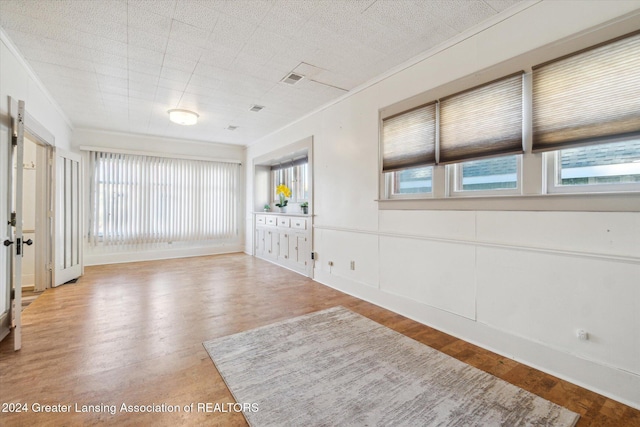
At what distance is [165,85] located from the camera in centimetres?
372

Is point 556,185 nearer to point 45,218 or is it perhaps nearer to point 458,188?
point 458,188

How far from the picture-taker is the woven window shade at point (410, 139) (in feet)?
9.73

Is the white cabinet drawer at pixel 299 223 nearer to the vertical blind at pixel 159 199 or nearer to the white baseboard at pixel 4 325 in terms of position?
the vertical blind at pixel 159 199

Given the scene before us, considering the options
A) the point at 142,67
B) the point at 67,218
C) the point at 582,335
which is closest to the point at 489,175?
the point at 582,335

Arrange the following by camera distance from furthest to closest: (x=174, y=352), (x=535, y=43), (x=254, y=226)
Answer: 1. (x=254, y=226)
2. (x=174, y=352)
3. (x=535, y=43)

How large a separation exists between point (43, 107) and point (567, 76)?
5.95 m

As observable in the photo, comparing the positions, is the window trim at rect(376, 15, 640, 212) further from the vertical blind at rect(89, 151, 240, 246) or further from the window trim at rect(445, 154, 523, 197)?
the vertical blind at rect(89, 151, 240, 246)

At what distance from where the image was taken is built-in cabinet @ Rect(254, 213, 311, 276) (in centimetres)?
503

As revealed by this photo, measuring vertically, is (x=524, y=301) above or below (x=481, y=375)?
above

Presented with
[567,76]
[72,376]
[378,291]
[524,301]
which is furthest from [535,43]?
[72,376]

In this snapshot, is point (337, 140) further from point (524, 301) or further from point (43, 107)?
point (43, 107)

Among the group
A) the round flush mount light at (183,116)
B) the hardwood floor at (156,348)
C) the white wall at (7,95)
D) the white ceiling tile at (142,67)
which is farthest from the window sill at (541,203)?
the white wall at (7,95)

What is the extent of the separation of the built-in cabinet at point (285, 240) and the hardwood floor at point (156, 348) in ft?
1.91

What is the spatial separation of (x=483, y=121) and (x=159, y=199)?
664cm
